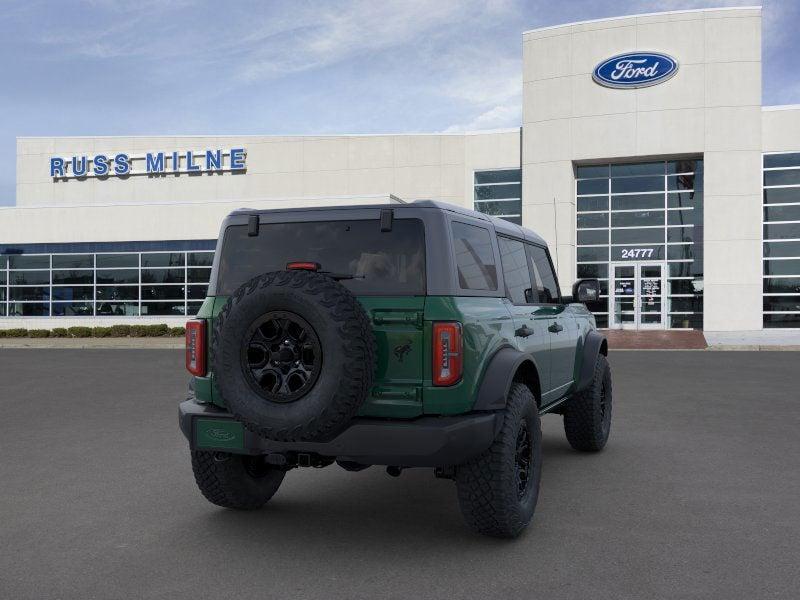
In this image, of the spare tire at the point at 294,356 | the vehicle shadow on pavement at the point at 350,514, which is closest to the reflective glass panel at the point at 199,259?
the vehicle shadow on pavement at the point at 350,514

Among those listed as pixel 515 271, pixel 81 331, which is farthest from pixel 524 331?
pixel 81 331

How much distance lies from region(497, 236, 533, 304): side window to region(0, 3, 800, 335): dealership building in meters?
23.6

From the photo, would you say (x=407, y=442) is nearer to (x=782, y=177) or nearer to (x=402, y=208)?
(x=402, y=208)

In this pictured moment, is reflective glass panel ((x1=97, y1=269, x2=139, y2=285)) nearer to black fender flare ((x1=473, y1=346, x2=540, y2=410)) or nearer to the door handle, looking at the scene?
Answer: the door handle

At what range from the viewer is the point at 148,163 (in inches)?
1528

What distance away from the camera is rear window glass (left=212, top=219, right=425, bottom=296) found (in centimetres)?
470

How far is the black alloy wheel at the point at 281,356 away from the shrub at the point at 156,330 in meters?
28.0

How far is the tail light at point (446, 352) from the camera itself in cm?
445

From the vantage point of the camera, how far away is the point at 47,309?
3609 centimetres

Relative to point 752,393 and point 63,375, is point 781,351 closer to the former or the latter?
point 752,393

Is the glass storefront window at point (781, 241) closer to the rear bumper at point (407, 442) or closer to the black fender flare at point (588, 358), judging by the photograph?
the black fender flare at point (588, 358)

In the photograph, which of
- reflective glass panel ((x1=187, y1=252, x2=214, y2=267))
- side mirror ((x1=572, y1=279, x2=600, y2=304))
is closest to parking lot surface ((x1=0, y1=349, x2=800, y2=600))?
side mirror ((x1=572, y1=279, x2=600, y2=304))

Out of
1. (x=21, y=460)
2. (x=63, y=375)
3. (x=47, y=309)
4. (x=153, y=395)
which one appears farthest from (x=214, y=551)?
(x=47, y=309)

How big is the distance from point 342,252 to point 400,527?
182cm
